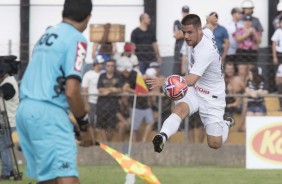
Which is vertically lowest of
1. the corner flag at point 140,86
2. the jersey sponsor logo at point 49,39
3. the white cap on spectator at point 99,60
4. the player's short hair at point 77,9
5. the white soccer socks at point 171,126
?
the white soccer socks at point 171,126

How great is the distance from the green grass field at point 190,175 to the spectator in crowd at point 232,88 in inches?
62.2

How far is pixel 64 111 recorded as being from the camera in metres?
8.32

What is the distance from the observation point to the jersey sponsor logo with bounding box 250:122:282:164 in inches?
728

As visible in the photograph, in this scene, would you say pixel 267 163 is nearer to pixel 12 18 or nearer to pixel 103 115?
pixel 103 115

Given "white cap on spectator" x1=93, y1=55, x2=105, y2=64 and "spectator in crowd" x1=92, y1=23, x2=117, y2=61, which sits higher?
"spectator in crowd" x1=92, y1=23, x2=117, y2=61

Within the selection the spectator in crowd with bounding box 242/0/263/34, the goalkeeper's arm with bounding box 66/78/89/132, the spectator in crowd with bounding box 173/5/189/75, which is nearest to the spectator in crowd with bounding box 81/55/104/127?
the spectator in crowd with bounding box 173/5/189/75

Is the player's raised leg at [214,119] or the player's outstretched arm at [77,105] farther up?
the player's outstretched arm at [77,105]

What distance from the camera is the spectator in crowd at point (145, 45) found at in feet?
65.0

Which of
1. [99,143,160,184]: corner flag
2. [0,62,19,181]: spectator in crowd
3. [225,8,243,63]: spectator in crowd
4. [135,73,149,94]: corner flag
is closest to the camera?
[99,143,160,184]: corner flag

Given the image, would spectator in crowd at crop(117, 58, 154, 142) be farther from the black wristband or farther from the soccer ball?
the black wristband

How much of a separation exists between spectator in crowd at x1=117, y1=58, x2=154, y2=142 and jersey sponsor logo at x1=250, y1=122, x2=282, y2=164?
86.2 inches

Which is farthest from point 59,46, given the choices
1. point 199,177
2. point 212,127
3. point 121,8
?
point 121,8

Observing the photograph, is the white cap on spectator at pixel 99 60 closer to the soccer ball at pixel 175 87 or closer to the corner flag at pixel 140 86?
the corner flag at pixel 140 86

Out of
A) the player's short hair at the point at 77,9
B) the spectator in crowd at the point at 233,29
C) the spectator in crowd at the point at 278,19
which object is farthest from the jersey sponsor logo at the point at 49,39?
the spectator in crowd at the point at 278,19
